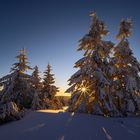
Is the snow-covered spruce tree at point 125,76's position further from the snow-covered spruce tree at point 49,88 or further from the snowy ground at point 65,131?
the snow-covered spruce tree at point 49,88

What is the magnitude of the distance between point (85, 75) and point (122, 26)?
27.1ft

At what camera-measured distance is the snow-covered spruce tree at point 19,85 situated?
25214 millimetres

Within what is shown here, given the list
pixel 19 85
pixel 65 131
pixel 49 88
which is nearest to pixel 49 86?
pixel 49 88

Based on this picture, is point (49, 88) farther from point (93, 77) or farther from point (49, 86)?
point (93, 77)

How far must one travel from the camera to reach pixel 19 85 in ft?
87.2

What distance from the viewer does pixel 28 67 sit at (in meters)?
27.5

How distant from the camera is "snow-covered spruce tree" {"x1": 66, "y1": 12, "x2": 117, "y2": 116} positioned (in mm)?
17062

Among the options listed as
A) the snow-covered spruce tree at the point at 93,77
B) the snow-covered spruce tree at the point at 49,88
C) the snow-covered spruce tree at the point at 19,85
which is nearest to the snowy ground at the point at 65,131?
the snow-covered spruce tree at the point at 93,77

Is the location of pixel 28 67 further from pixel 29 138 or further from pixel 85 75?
pixel 29 138

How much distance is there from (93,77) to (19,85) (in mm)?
12927

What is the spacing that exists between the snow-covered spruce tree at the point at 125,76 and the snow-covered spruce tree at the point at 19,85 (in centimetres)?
1281

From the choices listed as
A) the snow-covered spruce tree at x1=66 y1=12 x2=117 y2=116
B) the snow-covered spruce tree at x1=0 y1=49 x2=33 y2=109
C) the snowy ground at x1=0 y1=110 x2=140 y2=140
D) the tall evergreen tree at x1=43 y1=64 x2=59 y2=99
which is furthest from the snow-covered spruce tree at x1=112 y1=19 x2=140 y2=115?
the tall evergreen tree at x1=43 y1=64 x2=59 y2=99

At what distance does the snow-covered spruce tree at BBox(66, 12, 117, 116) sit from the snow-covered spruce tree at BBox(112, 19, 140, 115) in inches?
68.1

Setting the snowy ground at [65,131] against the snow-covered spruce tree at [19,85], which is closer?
the snowy ground at [65,131]
